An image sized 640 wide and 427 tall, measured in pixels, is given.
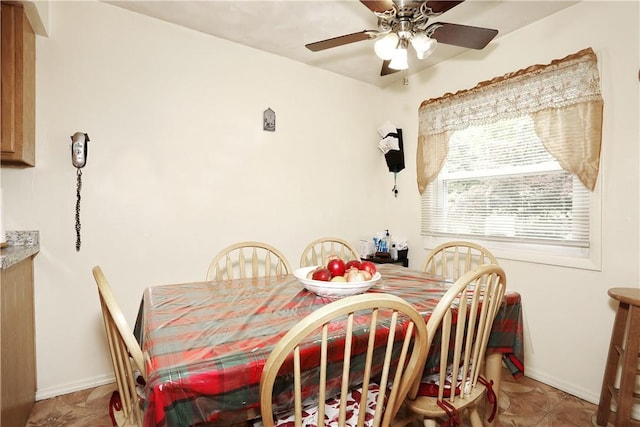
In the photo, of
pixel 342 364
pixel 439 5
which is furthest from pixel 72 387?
pixel 439 5

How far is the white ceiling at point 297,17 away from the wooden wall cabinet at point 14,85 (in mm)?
600

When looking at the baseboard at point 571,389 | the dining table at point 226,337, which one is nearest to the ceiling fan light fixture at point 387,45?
the dining table at point 226,337

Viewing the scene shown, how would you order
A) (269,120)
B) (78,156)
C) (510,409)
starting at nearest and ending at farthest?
(510,409) < (78,156) < (269,120)

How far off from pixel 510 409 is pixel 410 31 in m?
2.16

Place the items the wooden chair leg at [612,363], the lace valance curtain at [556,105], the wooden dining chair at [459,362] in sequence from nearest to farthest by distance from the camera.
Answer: the wooden dining chair at [459,362]
the wooden chair leg at [612,363]
the lace valance curtain at [556,105]

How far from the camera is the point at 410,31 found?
5.24 feet

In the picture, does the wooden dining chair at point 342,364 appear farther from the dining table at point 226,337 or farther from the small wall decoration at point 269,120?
the small wall decoration at point 269,120

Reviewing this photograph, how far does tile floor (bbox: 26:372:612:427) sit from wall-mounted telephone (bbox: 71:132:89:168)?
142 centimetres

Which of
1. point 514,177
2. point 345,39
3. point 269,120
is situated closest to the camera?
point 345,39

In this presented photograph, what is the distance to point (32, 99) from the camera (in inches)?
74.9

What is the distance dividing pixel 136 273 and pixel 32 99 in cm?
120

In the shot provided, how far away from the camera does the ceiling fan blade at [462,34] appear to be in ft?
5.41

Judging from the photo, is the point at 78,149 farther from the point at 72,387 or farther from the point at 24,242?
the point at 72,387

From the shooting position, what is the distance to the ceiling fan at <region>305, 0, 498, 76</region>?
58.6 inches
